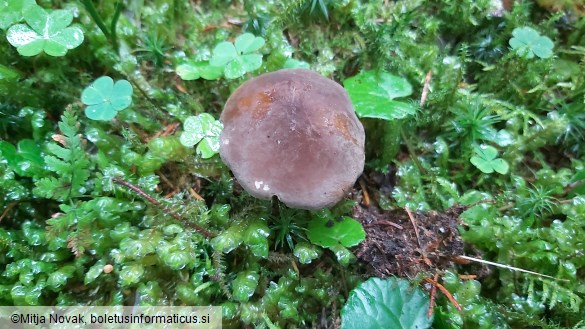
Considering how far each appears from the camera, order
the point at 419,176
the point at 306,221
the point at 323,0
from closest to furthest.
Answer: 1. the point at 306,221
2. the point at 419,176
3. the point at 323,0

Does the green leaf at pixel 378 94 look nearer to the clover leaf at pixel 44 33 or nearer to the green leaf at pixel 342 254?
the green leaf at pixel 342 254

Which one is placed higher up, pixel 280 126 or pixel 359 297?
pixel 280 126

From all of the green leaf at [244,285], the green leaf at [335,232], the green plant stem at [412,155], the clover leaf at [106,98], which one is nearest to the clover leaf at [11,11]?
the clover leaf at [106,98]

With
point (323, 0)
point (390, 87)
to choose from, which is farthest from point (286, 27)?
point (390, 87)

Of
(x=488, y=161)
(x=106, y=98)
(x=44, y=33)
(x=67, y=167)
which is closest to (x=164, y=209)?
(x=67, y=167)

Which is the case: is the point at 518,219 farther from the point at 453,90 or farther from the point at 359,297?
the point at 359,297

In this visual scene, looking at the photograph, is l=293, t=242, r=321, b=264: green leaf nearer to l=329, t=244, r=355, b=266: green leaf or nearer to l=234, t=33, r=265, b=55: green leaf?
l=329, t=244, r=355, b=266: green leaf
